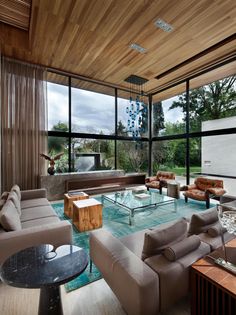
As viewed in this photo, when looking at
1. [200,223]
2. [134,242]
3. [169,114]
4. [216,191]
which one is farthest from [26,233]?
[169,114]

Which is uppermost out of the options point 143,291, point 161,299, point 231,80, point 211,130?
point 231,80

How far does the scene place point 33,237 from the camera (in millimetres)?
1896

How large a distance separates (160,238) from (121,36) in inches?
154

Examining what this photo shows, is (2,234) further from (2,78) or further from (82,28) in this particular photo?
(2,78)

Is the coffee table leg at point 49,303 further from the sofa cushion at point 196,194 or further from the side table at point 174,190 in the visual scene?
the side table at point 174,190

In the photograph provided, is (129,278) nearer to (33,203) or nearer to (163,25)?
(33,203)

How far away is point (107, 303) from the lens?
1587mm

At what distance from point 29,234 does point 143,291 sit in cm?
139

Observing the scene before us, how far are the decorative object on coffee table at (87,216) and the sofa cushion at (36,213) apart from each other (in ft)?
1.48

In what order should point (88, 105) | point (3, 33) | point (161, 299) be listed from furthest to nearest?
point (88, 105), point (3, 33), point (161, 299)

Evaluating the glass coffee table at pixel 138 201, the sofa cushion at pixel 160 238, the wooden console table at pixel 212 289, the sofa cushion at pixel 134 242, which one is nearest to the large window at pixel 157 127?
the glass coffee table at pixel 138 201

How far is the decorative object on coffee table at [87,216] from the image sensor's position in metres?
2.97

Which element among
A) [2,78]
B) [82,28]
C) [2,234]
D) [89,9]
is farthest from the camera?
[2,78]

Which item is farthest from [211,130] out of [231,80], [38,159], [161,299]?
[38,159]
